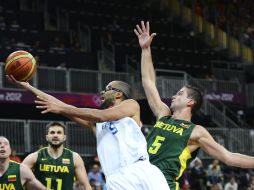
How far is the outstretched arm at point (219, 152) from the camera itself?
29.4 ft

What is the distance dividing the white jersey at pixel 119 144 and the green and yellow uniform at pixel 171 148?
32 centimetres

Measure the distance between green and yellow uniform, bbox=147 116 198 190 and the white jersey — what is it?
1.05 ft

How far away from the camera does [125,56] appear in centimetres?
2867

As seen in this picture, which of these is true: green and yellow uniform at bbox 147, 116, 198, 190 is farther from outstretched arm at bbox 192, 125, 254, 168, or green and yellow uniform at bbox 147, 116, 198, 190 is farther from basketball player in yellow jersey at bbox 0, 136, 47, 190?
basketball player in yellow jersey at bbox 0, 136, 47, 190

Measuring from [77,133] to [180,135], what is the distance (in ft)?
47.0

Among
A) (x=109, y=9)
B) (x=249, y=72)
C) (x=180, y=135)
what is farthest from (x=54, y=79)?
(x=180, y=135)

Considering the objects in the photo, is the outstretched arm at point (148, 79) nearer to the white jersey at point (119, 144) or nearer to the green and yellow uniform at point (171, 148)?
the green and yellow uniform at point (171, 148)

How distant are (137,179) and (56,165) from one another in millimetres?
3296

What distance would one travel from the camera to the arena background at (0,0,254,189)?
24.4 metres

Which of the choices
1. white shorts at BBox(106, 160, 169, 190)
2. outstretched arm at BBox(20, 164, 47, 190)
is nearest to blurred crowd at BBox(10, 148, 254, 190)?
outstretched arm at BBox(20, 164, 47, 190)

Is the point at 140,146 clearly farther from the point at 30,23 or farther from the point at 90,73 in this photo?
the point at 30,23

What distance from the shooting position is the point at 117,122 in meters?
8.66

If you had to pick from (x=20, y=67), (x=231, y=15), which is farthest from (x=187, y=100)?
(x=231, y=15)

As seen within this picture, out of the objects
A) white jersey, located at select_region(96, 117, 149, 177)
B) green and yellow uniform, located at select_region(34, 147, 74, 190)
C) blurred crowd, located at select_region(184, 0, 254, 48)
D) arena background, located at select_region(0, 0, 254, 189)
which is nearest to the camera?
white jersey, located at select_region(96, 117, 149, 177)
